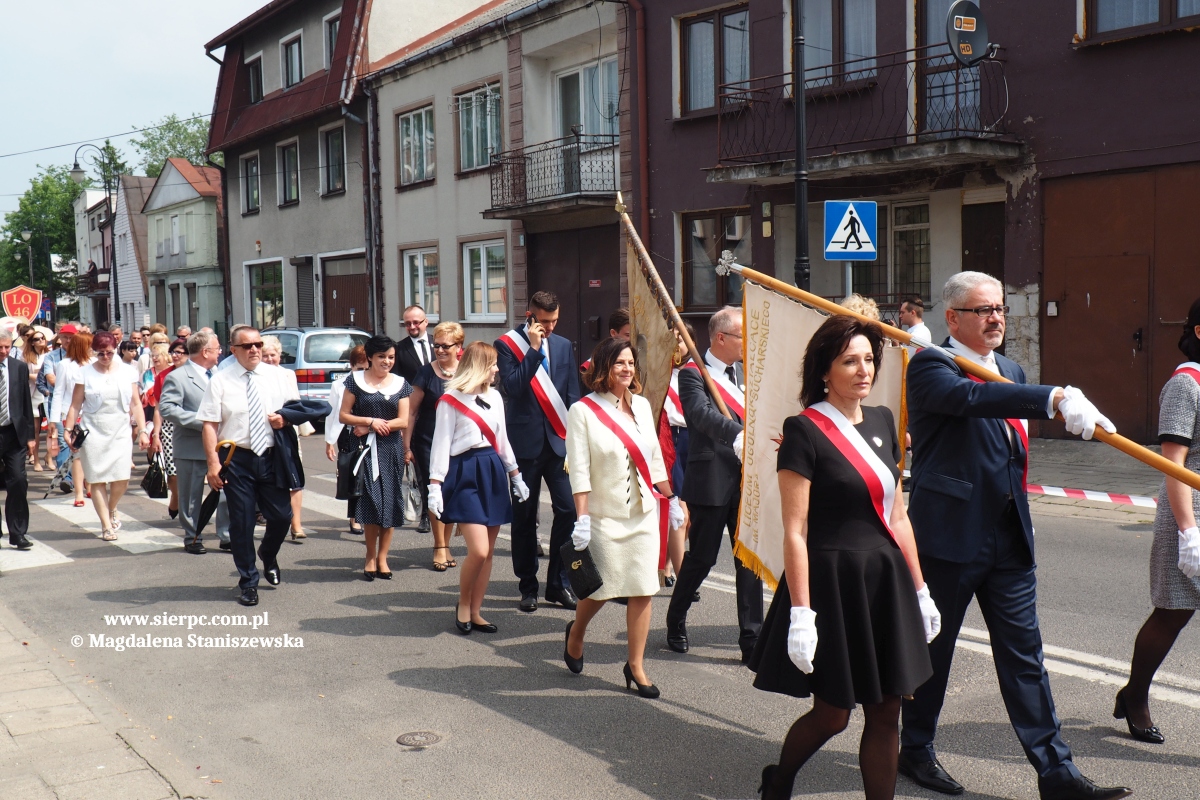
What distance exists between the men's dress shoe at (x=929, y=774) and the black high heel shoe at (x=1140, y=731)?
2.96 ft

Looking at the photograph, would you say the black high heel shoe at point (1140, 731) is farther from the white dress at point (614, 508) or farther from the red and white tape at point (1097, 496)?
the red and white tape at point (1097, 496)

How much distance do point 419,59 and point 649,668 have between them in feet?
74.1

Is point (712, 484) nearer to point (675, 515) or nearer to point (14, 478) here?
point (675, 515)

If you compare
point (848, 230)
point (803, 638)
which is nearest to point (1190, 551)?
point (803, 638)

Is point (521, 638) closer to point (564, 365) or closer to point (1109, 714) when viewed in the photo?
point (564, 365)

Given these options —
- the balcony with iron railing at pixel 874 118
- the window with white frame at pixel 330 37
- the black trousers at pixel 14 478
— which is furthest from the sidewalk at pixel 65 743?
the window with white frame at pixel 330 37

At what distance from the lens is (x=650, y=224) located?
66.3ft

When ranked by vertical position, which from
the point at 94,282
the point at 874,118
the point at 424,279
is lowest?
the point at 424,279

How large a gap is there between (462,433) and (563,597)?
1.28 metres

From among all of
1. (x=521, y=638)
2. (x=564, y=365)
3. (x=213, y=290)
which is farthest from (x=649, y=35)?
(x=213, y=290)

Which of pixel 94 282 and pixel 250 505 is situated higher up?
pixel 94 282

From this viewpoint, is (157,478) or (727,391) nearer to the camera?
(727,391)

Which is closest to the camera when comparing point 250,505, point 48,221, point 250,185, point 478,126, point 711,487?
point 711,487

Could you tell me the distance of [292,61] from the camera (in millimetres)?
32000
